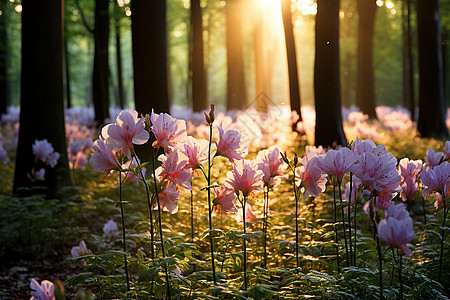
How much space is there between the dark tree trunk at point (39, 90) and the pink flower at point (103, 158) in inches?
200

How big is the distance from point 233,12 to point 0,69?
10539 millimetres

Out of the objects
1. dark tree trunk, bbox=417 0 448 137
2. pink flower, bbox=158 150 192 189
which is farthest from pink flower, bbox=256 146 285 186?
dark tree trunk, bbox=417 0 448 137

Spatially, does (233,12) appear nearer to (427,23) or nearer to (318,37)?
(427,23)

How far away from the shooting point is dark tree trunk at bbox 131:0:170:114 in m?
7.30

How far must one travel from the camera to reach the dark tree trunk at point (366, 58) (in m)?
19.8

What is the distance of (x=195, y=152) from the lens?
2.67 metres

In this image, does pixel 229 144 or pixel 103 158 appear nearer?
pixel 103 158

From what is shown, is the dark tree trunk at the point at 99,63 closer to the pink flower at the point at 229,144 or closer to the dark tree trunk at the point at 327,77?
the dark tree trunk at the point at 327,77

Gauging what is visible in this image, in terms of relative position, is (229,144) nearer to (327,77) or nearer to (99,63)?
(327,77)

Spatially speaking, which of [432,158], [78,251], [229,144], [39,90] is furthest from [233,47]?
[229,144]

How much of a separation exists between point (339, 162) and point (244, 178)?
1.69ft

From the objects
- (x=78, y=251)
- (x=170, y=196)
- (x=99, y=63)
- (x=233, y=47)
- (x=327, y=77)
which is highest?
(x=233, y=47)

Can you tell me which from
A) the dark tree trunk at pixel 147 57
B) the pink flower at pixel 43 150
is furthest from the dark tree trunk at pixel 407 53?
the pink flower at pixel 43 150

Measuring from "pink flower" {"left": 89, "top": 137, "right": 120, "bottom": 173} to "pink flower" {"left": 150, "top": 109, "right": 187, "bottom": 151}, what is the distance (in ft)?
0.73
